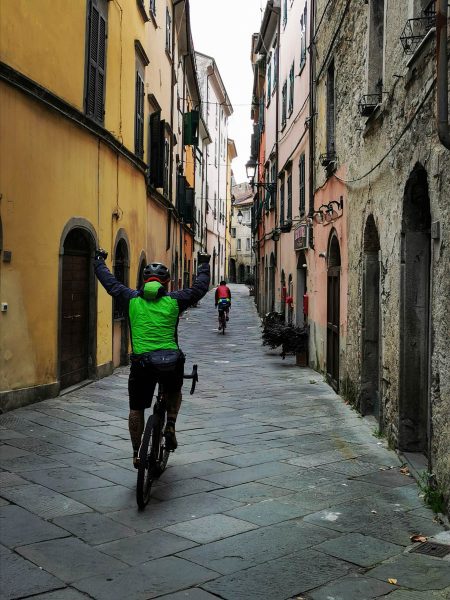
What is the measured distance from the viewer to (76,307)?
10625 mm

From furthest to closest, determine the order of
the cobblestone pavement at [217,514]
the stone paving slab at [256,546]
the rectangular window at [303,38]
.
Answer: the rectangular window at [303,38]
the stone paving slab at [256,546]
the cobblestone pavement at [217,514]

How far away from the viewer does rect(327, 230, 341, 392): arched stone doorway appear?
10633 millimetres

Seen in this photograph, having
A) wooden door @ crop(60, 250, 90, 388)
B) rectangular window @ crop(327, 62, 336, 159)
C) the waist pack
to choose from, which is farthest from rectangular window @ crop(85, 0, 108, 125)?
the waist pack

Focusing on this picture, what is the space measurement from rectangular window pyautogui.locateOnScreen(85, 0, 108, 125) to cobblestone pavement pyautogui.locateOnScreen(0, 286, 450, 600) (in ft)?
16.0

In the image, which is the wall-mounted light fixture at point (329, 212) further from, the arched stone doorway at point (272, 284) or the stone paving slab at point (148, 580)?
the arched stone doorway at point (272, 284)

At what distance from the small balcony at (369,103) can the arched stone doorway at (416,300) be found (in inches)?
75.9

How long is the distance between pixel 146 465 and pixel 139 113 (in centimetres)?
1112

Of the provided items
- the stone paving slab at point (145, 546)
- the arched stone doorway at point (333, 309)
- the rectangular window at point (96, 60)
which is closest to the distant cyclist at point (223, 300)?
the arched stone doorway at point (333, 309)

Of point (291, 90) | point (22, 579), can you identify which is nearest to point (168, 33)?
Result: point (291, 90)

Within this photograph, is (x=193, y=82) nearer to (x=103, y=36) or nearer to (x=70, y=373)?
(x=103, y=36)

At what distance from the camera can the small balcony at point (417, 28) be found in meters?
5.90

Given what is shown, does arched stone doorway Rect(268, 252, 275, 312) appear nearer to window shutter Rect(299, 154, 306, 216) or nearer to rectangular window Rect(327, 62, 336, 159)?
window shutter Rect(299, 154, 306, 216)

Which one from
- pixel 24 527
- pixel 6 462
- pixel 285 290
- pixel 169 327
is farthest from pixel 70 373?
pixel 285 290

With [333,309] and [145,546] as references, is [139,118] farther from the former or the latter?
[145,546]
